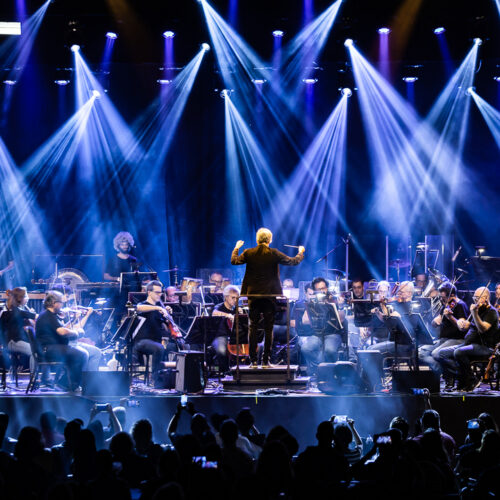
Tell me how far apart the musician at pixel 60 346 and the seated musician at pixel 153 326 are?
98 cm

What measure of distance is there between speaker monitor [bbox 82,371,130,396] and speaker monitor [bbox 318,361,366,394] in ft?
8.88

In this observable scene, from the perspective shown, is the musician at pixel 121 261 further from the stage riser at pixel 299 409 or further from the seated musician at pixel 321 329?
the stage riser at pixel 299 409

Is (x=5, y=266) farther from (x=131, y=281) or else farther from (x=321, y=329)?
(x=321, y=329)

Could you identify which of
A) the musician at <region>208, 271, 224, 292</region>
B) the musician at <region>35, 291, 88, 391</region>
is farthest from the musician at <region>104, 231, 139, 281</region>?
the musician at <region>35, 291, 88, 391</region>

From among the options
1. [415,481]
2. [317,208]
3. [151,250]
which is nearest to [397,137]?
[317,208]

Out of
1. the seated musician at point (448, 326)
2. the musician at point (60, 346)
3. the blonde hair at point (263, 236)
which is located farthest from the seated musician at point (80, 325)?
the seated musician at point (448, 326)

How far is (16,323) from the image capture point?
10.7 m

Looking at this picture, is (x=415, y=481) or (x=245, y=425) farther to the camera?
(x=245, y=425)

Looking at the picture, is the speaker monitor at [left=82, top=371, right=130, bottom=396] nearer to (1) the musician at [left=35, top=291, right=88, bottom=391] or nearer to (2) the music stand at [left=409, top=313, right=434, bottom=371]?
(1) the musician at [left=35, top=291, right=88, bottom=391]

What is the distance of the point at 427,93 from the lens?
16672 millimetres

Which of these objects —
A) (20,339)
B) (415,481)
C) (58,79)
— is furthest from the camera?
(58,79)

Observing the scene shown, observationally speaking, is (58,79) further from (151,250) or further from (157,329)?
(157,329)

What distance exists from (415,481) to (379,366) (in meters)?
5.60

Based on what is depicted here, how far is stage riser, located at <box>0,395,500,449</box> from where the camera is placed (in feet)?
30.0
